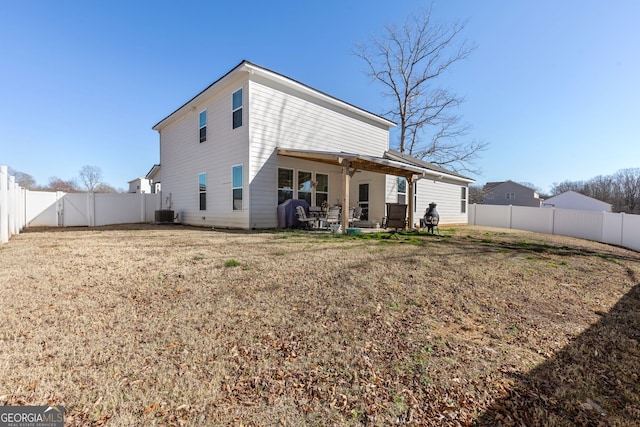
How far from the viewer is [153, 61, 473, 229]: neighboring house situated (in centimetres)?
962

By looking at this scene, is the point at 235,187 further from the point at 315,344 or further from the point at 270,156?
the point at 315,344

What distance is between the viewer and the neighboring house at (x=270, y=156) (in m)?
9.62

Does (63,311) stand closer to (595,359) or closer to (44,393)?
(44,393)

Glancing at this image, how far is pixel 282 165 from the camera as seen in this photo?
1046 cm

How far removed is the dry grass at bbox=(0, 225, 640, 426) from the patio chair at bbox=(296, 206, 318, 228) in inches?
214

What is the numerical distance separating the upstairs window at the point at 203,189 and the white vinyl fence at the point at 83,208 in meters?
5.09

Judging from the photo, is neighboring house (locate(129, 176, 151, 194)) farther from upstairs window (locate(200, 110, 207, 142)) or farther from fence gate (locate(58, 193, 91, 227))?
upstairs window (locate(200, 110, 207, 142))

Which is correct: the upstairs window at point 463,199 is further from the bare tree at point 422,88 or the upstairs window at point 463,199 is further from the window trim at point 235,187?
the window trim at point 235,187

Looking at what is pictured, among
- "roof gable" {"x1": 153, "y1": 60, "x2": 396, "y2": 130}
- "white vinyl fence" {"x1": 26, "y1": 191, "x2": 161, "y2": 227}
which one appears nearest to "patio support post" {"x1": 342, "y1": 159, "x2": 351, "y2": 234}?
"roof gable" {"x1": 153, "y1": 60, "x2": 396, "y2": 130}

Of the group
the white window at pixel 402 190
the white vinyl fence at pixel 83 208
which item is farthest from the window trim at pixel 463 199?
the white vinyl fence at pixel 83 208

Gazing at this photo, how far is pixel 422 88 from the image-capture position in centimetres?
2136

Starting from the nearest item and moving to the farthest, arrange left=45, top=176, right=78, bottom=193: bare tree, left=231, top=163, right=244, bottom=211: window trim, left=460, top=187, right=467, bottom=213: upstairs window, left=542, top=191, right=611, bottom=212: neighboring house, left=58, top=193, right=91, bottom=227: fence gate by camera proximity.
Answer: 1. left=231, top=163, right=244, bottom=211: window trim
2. left=58, top=193, right=91, bottom=227: fence gate
3. left=460, top=187, right=467, bottom=213: upstairs window
4. left=542, top=191, right=611, bottom=212: neighboring house
5. left=45, top=176, right=78, bottom=193: bare tree

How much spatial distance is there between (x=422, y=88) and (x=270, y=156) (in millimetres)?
17075

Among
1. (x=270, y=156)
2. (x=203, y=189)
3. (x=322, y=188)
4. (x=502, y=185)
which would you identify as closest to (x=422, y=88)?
(x=322, y=188)
